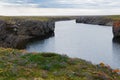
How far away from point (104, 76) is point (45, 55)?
684 cm

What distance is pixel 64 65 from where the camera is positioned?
2391 cm

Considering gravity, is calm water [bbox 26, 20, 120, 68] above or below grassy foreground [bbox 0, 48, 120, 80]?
below

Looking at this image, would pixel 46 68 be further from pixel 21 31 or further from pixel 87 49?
pixel 21 31

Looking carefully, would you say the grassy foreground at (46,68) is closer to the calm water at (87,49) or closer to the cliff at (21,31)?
the calm water at (87,49)

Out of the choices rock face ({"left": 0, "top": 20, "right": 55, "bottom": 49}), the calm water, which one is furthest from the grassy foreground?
rock face ({"left": 0, "top": 20, "right": 55, "bottom": 49})

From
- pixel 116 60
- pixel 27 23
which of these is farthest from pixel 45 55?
pixel 27 23

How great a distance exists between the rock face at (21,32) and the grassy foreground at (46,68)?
7165cm

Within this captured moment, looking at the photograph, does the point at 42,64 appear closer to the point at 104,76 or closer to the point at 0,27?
the point at 104,76

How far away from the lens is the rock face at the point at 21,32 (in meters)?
106

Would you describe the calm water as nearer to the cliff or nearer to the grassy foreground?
the cliff

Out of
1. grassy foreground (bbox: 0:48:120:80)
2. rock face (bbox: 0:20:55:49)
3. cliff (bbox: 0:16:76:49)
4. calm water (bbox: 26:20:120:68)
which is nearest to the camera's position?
grassy foreground (bbox: 0:48:120:80)

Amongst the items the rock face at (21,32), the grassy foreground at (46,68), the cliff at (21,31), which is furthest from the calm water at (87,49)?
the grassy foreground at (46,68)

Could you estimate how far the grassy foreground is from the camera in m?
20.2

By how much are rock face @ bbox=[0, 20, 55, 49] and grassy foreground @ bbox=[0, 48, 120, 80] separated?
71.7 m
